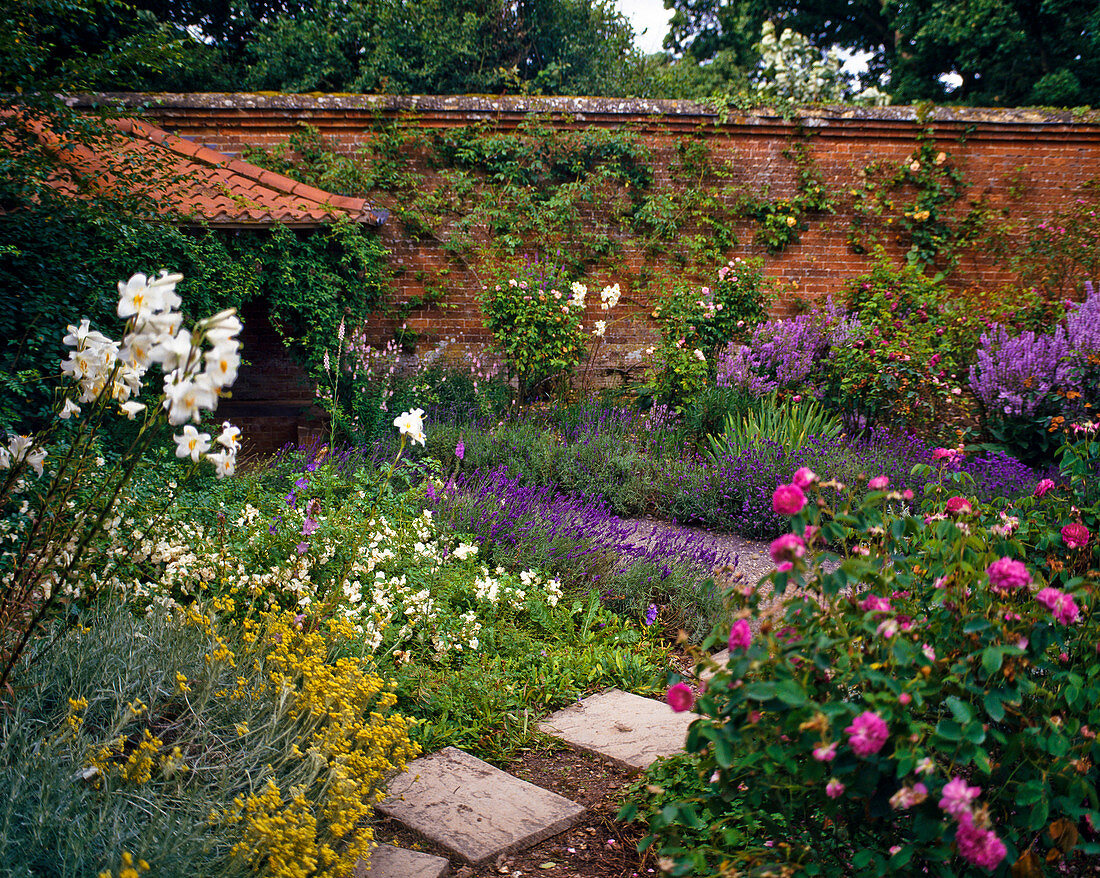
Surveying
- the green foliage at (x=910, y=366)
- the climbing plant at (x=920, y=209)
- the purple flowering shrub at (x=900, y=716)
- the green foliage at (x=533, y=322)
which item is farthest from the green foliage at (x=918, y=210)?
the purple flowering shrub at (x=900, y=716)

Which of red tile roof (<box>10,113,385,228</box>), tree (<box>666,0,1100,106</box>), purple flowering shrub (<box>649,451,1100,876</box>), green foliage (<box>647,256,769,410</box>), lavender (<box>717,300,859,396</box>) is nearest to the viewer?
purple flowering shrub (<box>649,451,1100,876</box>)

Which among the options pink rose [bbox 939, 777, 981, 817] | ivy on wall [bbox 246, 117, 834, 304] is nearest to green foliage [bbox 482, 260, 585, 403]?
ivy on wall [bbox 246, 117, 834, 304]

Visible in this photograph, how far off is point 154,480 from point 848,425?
5300mm

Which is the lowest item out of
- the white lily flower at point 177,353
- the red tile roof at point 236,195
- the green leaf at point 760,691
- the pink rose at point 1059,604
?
the green leaf at point 760,691

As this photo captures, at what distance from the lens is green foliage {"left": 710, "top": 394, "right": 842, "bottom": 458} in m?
4.94

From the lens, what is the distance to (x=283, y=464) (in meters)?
4.21

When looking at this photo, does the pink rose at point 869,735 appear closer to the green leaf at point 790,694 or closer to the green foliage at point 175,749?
the green leaf at point 790,694

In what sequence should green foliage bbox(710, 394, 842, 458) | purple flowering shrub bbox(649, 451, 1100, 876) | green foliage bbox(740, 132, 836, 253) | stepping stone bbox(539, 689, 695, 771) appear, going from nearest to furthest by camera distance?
purple flowering shrub bbox(649, 451, 1100, 876) < stepping stone bbox(539, 689, 695, 771) < green foliage bbox(710, 394, 842, 458) < green foliage bbox(740, 132, 836, 253)

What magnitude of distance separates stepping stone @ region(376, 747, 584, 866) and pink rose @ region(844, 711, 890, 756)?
1062mm

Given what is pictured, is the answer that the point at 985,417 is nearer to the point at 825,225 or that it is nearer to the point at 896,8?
the point at 825,225

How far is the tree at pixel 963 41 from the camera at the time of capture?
11.5m

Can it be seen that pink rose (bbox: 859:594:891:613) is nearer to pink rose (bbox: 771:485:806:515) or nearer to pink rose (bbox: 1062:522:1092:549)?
pink rose (bbox: 771:485:806:515)

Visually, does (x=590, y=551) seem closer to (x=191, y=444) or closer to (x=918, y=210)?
(x=191, y=444)

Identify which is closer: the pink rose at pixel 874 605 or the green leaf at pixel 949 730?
the green leaf at pixel 949 730
